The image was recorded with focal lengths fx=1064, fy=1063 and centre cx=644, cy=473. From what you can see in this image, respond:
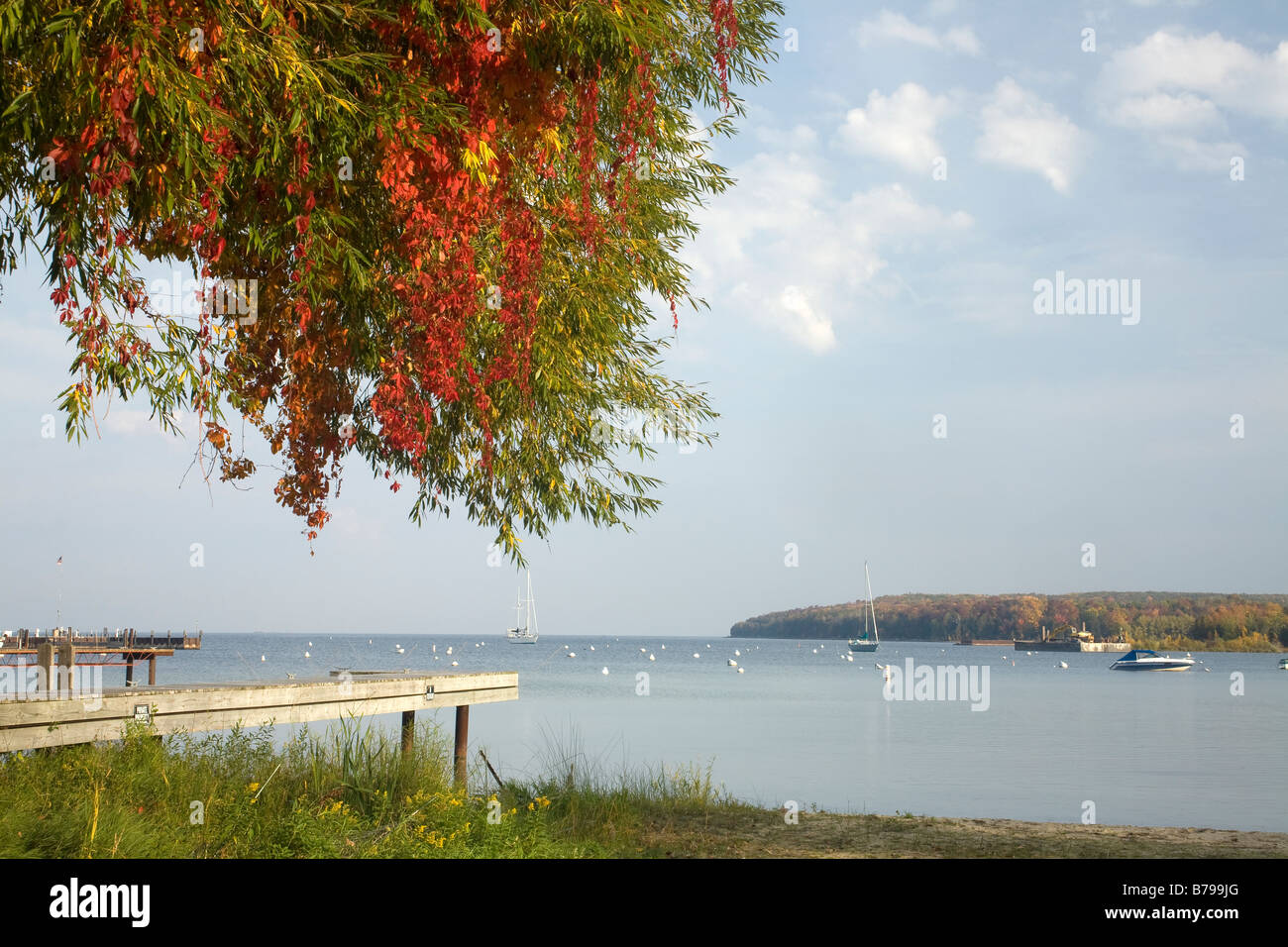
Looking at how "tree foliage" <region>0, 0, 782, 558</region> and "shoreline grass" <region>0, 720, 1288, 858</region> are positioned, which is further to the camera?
"shoreline grass" <region>0, 720, 1288, 858</region>

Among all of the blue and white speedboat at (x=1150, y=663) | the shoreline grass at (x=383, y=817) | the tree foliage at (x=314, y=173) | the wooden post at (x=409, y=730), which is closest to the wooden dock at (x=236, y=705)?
the wooden post at (x=409, y=730)

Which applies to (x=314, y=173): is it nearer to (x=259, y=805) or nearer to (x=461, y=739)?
(x=259, y=805)

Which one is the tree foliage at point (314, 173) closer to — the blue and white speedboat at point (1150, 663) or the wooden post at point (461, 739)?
the wooden post at point (461, 739)

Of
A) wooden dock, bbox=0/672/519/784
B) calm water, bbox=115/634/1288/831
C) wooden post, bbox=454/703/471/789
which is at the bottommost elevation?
calm water, bbox=115/634/1288/831

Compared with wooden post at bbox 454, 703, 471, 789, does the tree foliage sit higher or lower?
higher

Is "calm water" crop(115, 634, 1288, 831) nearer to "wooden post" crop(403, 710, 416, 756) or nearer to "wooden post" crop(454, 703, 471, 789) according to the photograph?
"wooden post" crop(403, 710, 416, 756)

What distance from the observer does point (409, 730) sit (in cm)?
1095

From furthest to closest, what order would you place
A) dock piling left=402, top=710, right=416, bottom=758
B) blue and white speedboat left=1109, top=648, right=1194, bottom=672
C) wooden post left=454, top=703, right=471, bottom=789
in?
blue and white speedboat left=1109, top=648, right=1194, bottom=672 < wooden post left=454, top=703, right=471, bottom=789 < dock piling left=402, top=710, right=416, bottom=758

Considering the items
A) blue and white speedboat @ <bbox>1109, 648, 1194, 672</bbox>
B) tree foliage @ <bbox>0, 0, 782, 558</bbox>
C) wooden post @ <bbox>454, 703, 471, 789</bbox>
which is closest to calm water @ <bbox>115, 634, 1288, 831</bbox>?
wooden post @ <bbox>454, 703, 471, 789</bbox>

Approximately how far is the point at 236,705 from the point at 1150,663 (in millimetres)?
107056

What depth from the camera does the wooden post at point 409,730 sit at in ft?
34.8

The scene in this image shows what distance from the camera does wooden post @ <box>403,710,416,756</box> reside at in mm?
10609
